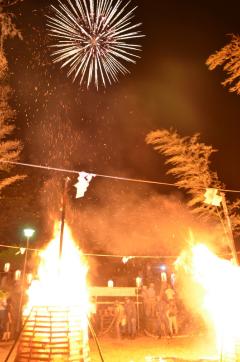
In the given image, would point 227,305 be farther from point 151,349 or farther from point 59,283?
point 151,349

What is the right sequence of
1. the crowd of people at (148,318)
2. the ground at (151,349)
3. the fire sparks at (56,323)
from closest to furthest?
the fire sparks at (56,323), the ground at (151,349), the crowd of people at (148,318)

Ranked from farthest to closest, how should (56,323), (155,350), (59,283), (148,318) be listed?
(148,318) → (155,350) → (59,283) → (56,323)

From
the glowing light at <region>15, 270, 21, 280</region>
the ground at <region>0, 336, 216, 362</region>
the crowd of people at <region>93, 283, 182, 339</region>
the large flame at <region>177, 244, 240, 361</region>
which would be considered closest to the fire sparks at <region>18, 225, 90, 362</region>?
the ground at <region>0, 336, 216, 362</region>

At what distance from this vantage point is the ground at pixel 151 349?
10430mm

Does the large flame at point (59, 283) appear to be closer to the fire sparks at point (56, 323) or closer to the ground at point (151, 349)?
the fire sparks at point (56, 323)

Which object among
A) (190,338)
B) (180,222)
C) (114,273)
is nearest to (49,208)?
(114,273)

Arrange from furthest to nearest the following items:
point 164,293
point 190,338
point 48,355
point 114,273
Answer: point 114,273 < point 164,293 < point 190,338 < point 48,355

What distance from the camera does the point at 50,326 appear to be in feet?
25.5

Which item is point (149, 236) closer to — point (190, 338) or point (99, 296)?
point (99, 296)

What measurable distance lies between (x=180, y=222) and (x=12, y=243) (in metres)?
11.6

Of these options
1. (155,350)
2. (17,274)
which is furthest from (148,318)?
(17,274)

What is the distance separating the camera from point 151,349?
482 inches

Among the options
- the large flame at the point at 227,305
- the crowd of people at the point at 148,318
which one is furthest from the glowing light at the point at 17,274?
the large flame at the point at 227,305

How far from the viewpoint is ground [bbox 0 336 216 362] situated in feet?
34.2
